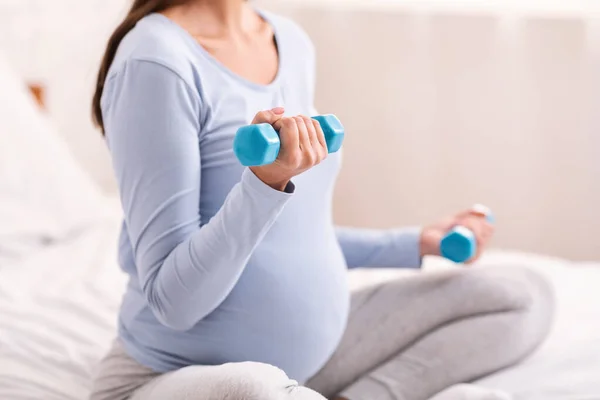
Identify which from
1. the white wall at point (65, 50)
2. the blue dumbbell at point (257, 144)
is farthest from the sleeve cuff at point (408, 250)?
the white wall at point (65, 50)

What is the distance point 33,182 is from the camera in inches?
63.4

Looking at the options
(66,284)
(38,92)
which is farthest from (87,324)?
(38,92)

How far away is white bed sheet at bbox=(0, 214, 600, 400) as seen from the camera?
1.04 metres

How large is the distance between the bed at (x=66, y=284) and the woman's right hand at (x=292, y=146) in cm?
47

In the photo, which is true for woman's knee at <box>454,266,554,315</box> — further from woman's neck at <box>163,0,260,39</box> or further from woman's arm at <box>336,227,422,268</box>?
woman's neck at <box>163,0,260,39</box>

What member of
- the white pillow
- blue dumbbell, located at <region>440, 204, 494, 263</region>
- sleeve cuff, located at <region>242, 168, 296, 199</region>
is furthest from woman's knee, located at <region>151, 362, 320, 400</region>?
the white pillow

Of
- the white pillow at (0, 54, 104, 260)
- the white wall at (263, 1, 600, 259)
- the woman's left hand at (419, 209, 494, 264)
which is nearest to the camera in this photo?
the woman's left hand at (419, 209, 494, 264)

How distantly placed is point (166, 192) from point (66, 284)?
65 centimetres

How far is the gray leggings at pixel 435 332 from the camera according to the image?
1.05 m

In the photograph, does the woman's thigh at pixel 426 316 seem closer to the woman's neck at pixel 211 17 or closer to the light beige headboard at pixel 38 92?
the woman's neck at pixel 211 17

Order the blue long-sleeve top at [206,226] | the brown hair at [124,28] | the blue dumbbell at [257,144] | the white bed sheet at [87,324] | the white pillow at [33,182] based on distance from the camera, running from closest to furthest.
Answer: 1. the blue dumbbell at [257,144]
2. the blue long-sleeve top at [206,226]
3. the brown hair at [124,28]
4. the white bed sheet at [87,324]
5. the white pillow at [33,182]

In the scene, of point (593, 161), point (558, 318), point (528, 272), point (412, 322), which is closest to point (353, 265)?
point (412, 322)

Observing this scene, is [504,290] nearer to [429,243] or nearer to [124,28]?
[429,243]

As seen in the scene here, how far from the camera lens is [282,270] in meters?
0.88
